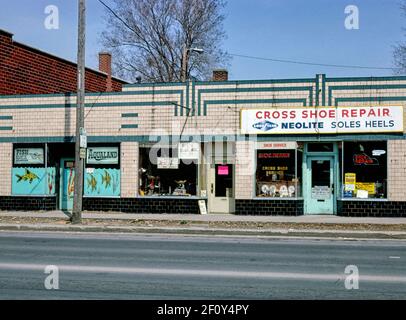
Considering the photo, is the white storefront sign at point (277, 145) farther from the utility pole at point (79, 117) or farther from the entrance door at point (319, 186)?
the utility pole at point (79, 117)

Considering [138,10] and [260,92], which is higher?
[138,10]

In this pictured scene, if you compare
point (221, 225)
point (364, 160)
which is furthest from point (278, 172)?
point (221, 225)

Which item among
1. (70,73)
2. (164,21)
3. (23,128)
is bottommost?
(23,128)

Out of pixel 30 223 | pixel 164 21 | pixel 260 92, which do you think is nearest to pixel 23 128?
pixel 30 223

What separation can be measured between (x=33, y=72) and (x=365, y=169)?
15.3 metres

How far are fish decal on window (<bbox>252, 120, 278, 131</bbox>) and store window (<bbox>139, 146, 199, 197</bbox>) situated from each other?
243cm

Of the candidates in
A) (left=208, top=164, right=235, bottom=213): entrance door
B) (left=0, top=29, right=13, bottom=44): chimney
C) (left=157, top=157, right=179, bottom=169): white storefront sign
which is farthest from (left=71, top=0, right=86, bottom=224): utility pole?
(left=0, top=29, right=13, bottom=44): chimney

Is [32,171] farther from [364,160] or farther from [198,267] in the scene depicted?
[198,267]

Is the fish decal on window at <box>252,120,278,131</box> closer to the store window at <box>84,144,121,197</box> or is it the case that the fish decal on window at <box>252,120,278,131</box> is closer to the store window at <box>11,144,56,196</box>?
the store window at <box>84,144,121,197</box>

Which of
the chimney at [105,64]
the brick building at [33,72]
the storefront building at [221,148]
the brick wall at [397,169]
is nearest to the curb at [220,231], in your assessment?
the brick wall at [397,169]

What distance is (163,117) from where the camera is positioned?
20.9 meters
